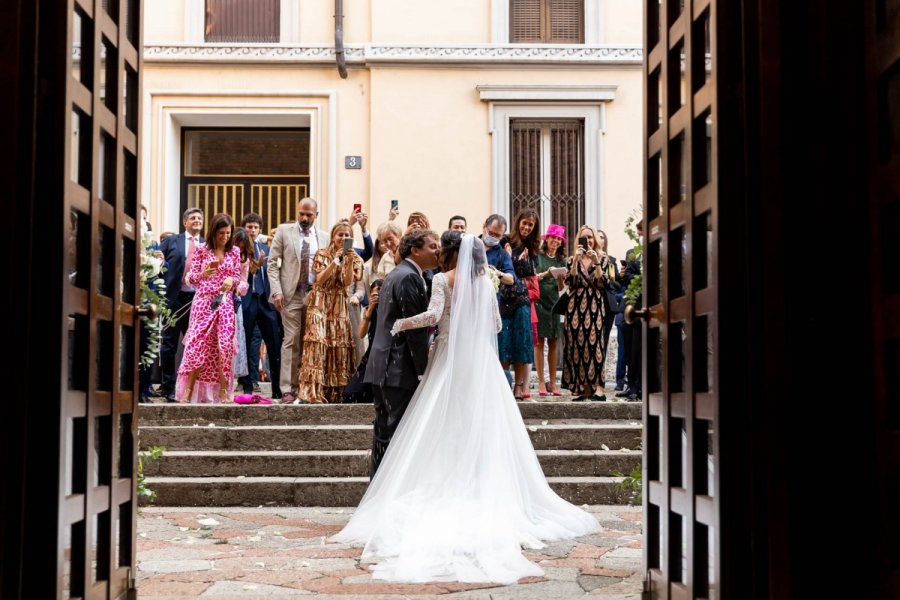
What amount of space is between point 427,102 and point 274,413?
300 inches

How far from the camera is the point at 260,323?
12164mm

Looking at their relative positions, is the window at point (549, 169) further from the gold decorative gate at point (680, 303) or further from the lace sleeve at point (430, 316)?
the gold decorative gate at point (680, 303)

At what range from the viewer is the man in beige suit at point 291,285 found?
11.7 m

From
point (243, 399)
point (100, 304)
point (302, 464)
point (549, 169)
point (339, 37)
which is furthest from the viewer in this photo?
point (549, 169)

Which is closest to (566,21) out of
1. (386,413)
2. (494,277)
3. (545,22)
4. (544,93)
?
(545,22)

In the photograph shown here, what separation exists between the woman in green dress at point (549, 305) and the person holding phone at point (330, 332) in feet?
7.03

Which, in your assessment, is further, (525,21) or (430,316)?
(525,21)

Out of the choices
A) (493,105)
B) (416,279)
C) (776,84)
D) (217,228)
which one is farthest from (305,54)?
(776,84)

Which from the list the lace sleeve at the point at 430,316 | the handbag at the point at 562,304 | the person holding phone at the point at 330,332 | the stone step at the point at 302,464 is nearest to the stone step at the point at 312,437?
the stone step at the point at 302,464

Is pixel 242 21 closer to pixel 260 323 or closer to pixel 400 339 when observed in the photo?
pixel 260 323

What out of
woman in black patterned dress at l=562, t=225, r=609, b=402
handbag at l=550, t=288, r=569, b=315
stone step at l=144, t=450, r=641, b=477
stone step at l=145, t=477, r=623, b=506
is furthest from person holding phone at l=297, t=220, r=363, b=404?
woman in black patterned dress at l=562, t=225, r=609, b=402

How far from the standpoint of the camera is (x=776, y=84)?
12.6 feet

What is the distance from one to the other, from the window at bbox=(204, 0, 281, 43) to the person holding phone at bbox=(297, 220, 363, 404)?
702cm

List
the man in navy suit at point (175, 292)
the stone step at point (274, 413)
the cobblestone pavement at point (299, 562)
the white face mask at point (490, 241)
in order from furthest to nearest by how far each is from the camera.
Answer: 1. the white face mask at point (490, 241)
2. the man in navy suit at point (175, 292)
3. the stone step at point (274, 413)
4. the cobblestone pavement at point (299, 562)
